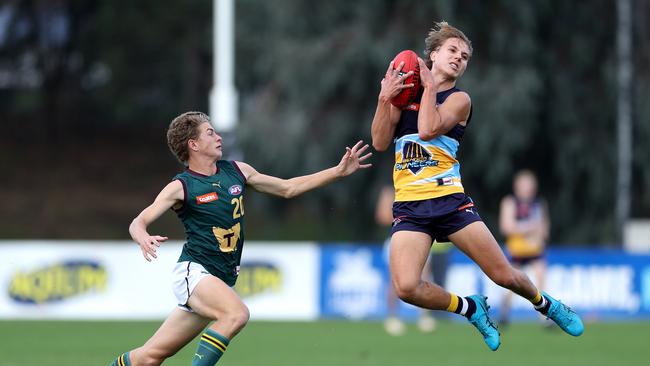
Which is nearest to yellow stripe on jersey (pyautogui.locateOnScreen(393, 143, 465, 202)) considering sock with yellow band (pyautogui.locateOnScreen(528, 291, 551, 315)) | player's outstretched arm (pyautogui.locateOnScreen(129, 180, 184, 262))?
sock with yellow band (pyautogui.locateOnScreen(528, 291, 551, 315))

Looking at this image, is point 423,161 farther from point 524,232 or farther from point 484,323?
point 524,232

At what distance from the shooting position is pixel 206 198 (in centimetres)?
776

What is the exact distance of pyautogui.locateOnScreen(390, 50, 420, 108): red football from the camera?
7.95 meters

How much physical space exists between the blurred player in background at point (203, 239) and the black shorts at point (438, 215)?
1.79 ft

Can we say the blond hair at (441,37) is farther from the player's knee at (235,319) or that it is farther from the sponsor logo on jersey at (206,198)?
the player's knee at (235,319)

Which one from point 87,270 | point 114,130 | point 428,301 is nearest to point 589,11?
point 87,270

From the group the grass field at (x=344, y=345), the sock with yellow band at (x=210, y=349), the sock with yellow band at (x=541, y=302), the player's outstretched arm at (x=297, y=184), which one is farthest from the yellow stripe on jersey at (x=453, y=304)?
the grass field at (x=344, y=345)

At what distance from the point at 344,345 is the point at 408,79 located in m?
5.96

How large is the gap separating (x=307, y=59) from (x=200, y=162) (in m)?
16.8

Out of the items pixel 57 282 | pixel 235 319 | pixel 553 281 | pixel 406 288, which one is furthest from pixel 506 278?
pixel 57 282

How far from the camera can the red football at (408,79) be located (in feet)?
26.1

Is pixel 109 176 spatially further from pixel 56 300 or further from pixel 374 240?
pixel 56 300

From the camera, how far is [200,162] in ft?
26.1

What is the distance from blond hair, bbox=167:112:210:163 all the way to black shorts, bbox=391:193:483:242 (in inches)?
60.7
